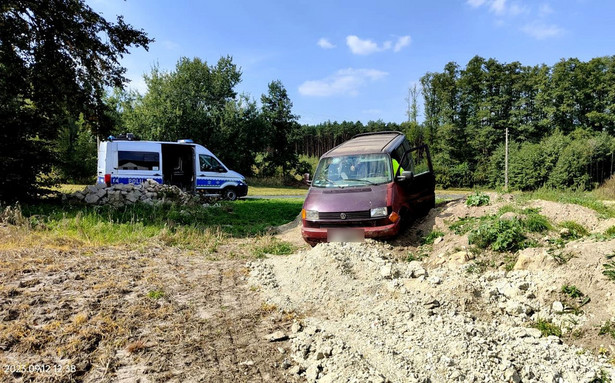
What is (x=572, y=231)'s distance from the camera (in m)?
5.68

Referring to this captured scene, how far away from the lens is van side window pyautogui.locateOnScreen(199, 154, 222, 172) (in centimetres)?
1709

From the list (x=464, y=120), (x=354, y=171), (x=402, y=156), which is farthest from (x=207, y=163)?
(x=464, y=120)

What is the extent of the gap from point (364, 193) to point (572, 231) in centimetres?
344

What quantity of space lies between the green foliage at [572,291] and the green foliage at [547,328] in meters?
0.48

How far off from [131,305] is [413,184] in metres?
6.08

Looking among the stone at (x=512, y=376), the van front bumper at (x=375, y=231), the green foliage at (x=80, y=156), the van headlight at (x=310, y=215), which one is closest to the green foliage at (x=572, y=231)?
the van front bumper at (x=375, y=231)

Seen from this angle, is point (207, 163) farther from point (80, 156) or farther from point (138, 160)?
point (80, 156)

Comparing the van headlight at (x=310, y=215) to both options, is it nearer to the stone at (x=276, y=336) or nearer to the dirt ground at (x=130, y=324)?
the dirt ground at (x=130, y=324)

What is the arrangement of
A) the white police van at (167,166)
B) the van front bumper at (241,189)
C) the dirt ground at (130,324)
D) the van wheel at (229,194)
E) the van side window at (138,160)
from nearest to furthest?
1. the dirt ground at (130,324)
2. the white police van at (167,166)
3. the van side window at (138,160)
4. the van wheel at (229,194)
5. the van front bumper at (241,189)

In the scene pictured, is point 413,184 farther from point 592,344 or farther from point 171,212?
point 171,212

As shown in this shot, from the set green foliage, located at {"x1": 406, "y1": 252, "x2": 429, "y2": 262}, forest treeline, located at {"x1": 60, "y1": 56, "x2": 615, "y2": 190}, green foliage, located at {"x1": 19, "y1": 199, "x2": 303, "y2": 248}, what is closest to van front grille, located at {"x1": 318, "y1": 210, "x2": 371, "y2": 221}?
green foliage, located at {"x1": 406, "y1": 252, "x2": 429, "y2": 262}

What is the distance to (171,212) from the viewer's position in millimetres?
11422

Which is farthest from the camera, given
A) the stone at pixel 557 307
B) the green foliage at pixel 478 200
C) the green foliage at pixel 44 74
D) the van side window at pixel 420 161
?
the green foliage at pixel 44 74

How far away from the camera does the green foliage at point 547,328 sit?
352 cm
